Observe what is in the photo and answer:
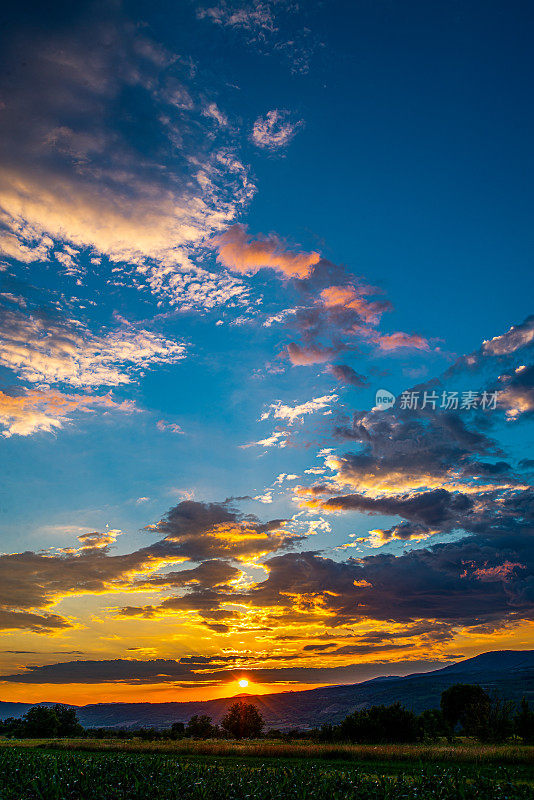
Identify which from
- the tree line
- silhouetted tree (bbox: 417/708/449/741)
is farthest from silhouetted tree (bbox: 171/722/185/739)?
silhouetted tree (bbox: 417/708/449/741)

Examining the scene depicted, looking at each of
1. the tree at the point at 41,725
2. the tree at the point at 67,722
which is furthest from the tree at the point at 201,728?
the tree at the point at 41,725

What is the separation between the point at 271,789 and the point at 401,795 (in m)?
5.53

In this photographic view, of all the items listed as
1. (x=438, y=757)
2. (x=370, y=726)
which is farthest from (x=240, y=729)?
(x=438, y=757)

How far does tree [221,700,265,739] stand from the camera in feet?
415

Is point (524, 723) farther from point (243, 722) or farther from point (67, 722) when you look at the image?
point (67, 722)

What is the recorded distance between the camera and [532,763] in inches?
1576

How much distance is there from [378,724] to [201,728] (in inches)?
2822

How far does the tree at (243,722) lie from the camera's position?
4983 inches

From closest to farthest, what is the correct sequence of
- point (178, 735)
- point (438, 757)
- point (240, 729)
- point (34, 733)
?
point (438, 757) < point (178, 735) < point (240, 729) < point (34, 733)

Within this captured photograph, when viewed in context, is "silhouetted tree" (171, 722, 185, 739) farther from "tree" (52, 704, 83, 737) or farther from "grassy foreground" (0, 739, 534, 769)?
"grassy foreground" (0, 739, 534, 769)

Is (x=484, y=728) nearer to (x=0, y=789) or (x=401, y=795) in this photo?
(x=401, y=795)

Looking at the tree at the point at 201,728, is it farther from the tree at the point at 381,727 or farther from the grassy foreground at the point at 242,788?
the grassy foreground at the point at 242,788

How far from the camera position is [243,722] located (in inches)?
5039

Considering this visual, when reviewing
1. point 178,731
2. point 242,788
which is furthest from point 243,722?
point 242,788
